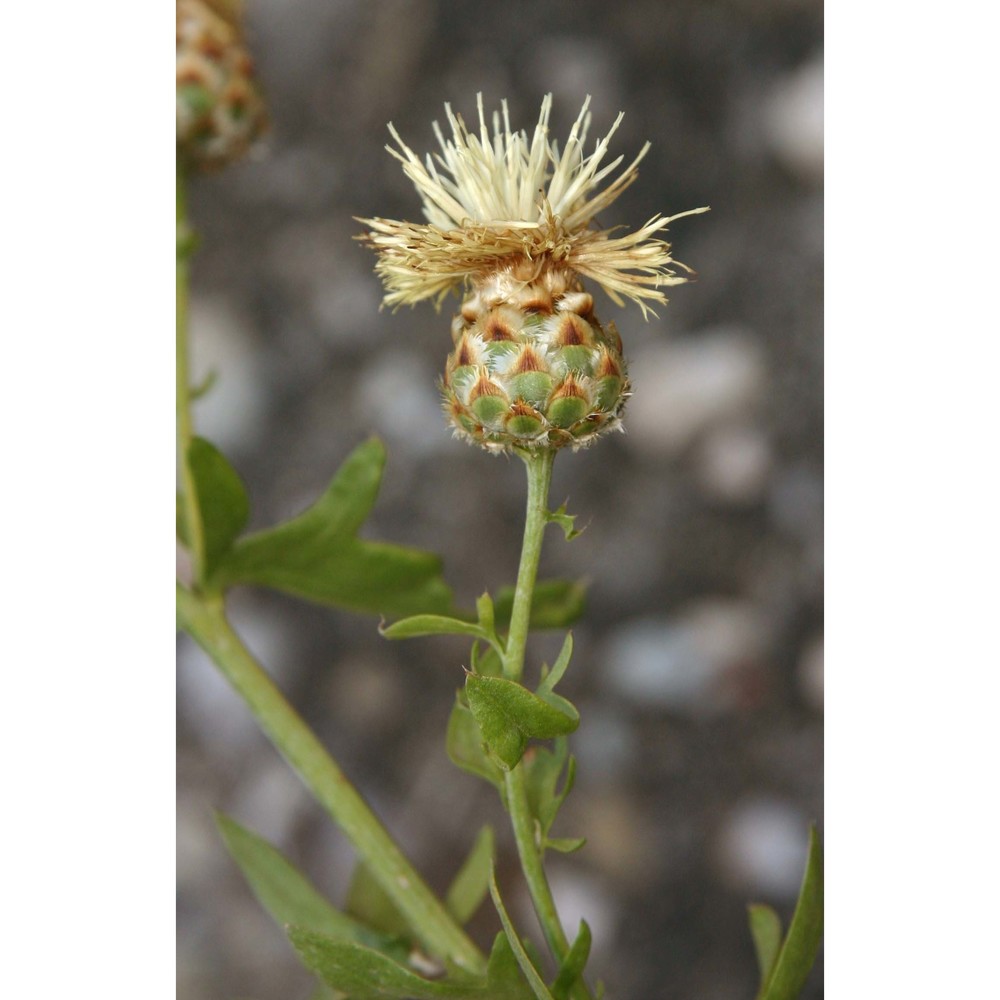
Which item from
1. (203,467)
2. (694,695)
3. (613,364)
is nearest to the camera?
(613,364)

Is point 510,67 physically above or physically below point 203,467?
above

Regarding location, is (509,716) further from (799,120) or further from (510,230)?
(799,120)

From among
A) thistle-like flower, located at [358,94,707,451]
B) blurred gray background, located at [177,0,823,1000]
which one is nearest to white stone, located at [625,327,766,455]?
blurred gray background, located at [177,0,823,1000]

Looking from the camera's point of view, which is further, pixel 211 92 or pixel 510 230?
pixel 211 92

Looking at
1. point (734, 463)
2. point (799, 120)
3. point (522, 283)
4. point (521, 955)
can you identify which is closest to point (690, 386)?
point (734, 463)

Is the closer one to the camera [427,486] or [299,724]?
[299,724]

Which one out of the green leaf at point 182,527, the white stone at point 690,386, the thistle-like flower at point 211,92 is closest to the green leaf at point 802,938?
the white stone at point 690,386

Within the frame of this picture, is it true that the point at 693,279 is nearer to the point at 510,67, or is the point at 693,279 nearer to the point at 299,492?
the point at 510,67

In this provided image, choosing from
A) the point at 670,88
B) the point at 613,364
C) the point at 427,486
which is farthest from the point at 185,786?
the point at 670,88
